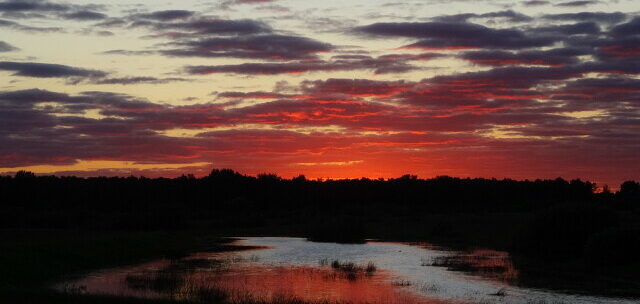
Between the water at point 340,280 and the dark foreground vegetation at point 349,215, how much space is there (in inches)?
116

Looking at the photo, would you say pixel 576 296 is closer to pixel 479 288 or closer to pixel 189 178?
pixel 479 288

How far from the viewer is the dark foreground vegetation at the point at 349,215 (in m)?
42.8

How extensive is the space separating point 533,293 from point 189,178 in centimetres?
13351

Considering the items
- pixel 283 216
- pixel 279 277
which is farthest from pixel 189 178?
pixel 279 277

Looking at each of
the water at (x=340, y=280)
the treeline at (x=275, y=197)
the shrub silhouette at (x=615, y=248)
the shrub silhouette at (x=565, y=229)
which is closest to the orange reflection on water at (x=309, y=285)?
the water at (x=340, y=280)

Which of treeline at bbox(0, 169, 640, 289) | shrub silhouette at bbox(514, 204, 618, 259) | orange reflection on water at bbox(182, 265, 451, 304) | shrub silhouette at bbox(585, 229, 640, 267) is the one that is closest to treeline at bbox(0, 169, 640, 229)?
treeline at bbox(0, 169, 640, 289)

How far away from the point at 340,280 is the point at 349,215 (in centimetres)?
7456

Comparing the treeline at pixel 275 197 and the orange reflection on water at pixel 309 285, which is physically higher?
the treeline at pixel 275 197

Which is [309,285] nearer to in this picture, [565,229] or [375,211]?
[565,229]

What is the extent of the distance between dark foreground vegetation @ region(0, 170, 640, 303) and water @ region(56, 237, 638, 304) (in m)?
2.94

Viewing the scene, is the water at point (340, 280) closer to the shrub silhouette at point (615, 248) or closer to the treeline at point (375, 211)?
the treeline at point (375, 211)

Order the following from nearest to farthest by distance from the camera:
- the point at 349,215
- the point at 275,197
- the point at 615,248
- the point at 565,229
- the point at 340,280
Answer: the point at 340,280 < the point at 615,248 < the point at 565,229 < the point at 349,215 < the point at 275,197

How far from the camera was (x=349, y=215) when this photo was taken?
112 m

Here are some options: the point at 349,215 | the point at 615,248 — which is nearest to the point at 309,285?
the point at 615,248
